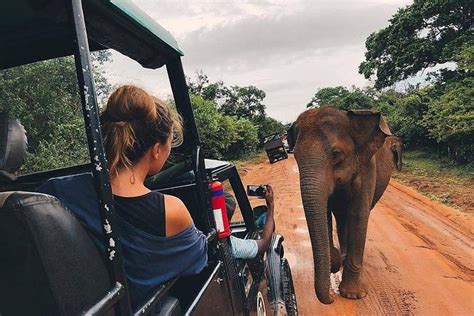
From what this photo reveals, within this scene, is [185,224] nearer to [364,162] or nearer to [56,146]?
[56,146]

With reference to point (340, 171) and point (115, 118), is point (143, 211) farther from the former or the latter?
point (340, 171)

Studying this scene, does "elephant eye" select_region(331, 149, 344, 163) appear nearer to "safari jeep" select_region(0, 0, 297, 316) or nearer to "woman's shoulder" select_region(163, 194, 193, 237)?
"safari jeep" select_region(0, 0, 297, 316)

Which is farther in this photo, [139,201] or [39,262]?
[139,201]

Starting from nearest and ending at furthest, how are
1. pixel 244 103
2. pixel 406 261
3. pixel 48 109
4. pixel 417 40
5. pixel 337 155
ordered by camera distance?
pixel 48 109 → pixel 337 155 → pixel 406 261 → pixel 417 40 → pixel 244 103

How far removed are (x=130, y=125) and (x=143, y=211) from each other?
0.35 meters

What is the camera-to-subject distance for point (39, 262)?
123 cm

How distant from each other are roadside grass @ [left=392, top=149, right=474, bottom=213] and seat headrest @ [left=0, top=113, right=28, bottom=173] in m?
9.53

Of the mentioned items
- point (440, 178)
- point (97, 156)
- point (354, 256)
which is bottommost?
point (440, 178)

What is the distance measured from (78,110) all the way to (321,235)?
281 centimetres

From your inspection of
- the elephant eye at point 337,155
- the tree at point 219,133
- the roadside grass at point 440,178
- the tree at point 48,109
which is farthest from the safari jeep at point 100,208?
the roadside grass at point 440,178

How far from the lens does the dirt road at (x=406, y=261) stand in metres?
5.07

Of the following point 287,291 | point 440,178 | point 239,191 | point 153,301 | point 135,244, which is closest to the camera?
point 153,301

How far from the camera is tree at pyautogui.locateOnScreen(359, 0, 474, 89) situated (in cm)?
2019

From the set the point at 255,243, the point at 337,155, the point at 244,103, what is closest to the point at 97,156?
the point at 255,243
